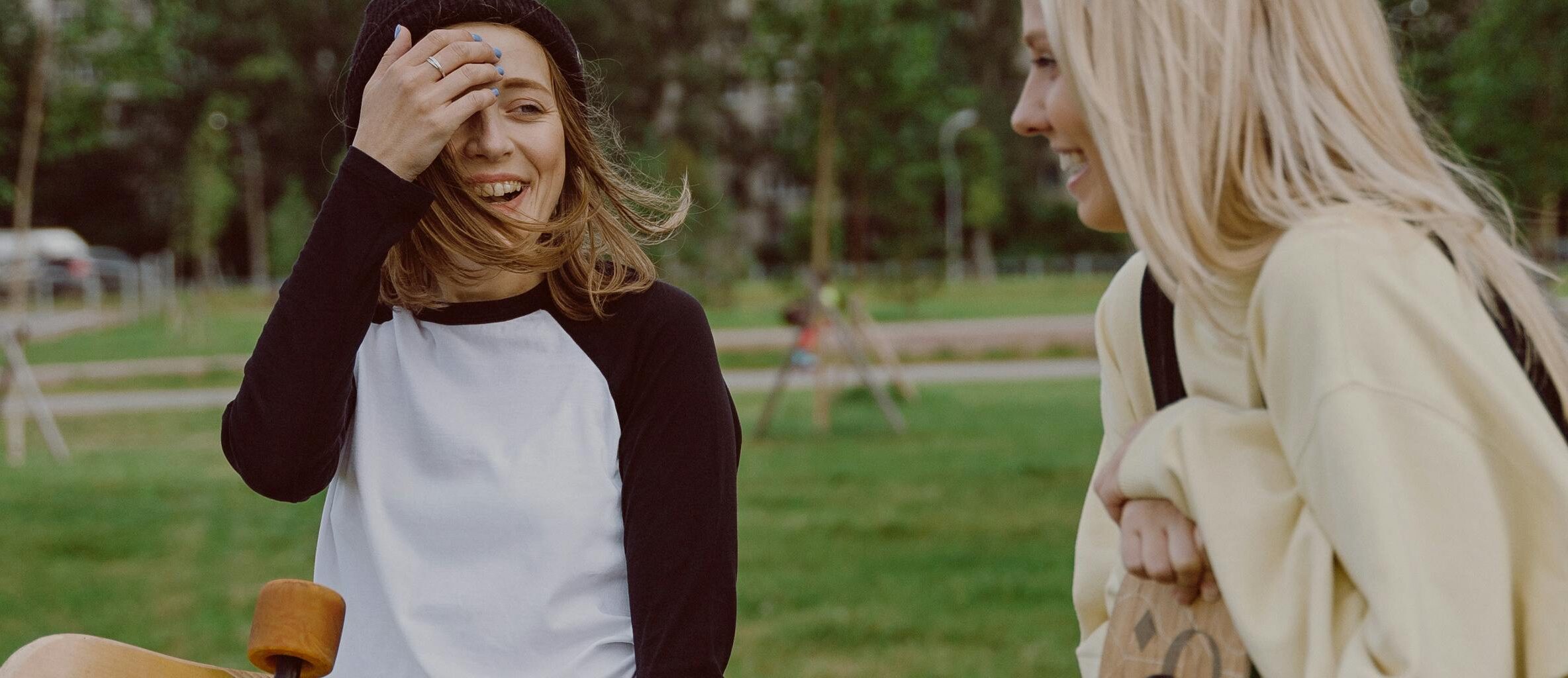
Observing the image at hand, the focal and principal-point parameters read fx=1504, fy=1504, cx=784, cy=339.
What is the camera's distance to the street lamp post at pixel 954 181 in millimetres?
44844

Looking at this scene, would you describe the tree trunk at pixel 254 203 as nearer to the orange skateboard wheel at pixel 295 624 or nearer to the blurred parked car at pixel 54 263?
the blurred parked car at pixel 54 263

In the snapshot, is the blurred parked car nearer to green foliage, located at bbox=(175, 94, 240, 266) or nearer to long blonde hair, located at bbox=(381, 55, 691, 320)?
green foliage, located at bbox=(175, 94, 240, 266)

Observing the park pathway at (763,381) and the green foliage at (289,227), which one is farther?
the green foliage at (289,227)

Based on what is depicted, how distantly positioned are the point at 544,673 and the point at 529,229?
1.89 feet

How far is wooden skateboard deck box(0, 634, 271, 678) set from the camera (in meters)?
1.56

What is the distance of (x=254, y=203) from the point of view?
4788 centimetres

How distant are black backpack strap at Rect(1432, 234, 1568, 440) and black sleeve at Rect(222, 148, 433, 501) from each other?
115 centimetres

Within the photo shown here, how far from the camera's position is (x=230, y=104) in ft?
65.1

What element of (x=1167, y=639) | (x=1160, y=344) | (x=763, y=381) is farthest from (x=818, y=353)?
(x=1167, y=639)

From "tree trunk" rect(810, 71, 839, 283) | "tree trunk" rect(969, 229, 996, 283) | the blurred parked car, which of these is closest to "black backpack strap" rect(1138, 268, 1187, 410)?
"tree trunk" rect(810, 71, 839, 283)

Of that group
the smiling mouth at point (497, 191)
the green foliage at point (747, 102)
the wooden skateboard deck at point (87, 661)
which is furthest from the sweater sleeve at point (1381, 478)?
the green foliage at point (747, 102)

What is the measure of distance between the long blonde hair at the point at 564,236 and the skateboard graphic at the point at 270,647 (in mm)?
510

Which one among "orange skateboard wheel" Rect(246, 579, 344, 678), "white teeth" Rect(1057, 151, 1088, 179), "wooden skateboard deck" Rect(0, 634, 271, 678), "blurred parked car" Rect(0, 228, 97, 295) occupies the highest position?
"white teeth" Rect(1057, 151, 1088, 179)

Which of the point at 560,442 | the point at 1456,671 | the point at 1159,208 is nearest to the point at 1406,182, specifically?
the point at 1159,208
